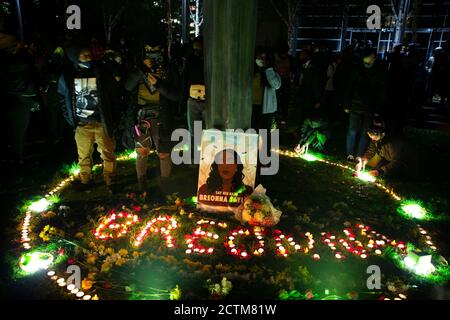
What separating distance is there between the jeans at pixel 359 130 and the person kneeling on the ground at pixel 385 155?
491 millimetres

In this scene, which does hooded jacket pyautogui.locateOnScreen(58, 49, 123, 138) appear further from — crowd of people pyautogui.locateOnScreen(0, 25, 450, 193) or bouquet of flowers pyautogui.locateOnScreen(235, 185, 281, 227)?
bouquet of flowers pyautogui.locateOnScreen(235, 185, 281, 227)

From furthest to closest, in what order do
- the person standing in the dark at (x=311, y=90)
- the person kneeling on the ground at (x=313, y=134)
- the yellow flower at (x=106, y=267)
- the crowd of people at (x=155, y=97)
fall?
the person standing in the dark at (x=311, y=90)
the person kneeling on the ground at (x=313, y=134)
the crowd of people at (x=155, y=97)
the yellow flower at (x=106, y=267)

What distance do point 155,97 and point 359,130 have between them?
15.0 ft

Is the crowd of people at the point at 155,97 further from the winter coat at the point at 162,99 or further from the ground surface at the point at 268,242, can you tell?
the ground surface at the point at 268,242

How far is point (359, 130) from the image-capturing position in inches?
327

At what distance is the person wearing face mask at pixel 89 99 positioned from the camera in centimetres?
591

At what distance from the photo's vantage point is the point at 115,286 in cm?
415

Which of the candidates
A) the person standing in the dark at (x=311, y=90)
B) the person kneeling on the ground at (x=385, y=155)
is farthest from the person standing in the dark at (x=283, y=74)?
the person kneeling on the ground at (x=385, y=155)

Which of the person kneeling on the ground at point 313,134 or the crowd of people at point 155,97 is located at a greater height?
the crowd of people at point 155,97

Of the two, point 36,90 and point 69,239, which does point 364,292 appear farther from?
point 36,90

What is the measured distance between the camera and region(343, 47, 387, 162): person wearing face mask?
770cm

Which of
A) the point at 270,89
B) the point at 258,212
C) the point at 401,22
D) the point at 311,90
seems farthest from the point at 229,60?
the point at 401,22

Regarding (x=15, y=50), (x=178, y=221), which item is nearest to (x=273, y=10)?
(x=15, y=50)

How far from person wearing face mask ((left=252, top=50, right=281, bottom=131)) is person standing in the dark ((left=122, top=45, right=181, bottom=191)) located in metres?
1.87
